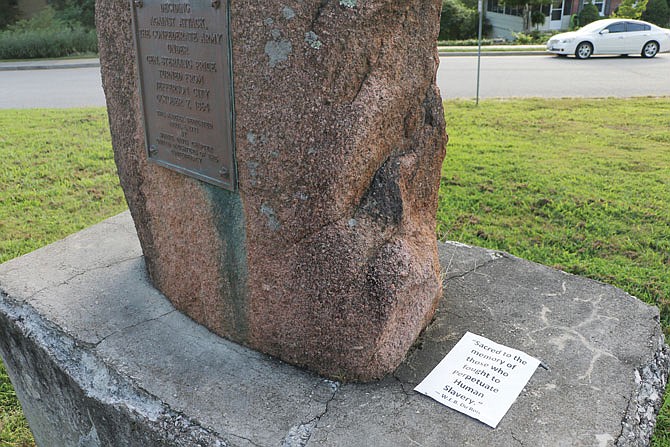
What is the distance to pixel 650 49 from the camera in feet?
46.3

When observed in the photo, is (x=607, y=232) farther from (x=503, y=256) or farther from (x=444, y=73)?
(x=444, y=73)

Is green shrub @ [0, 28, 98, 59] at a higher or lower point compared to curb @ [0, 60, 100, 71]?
higher

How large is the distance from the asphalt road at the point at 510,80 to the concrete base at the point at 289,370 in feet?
22.7

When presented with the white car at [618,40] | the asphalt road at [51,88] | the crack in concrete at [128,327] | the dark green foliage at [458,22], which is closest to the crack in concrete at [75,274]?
the crack in concrete at [128,327]

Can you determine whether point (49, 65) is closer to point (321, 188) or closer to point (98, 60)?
point (98, 60)

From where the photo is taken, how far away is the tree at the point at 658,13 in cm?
2269

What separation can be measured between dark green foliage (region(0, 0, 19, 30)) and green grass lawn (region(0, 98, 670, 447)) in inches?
725

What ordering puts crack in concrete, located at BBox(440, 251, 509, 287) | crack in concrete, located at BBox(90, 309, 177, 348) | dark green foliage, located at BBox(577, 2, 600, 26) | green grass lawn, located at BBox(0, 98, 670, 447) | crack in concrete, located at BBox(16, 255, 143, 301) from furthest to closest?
dark green foliage, located at BBox(577, 2, 600, 26) → green grass lawn, located at BBox(0, 98, 670, 447) → crack in concrete, located at BBox(440, 251, 509, 287) → crack in concrete, located at BBox(16, 255, 143, 301) → crack in concrete, located at BBox(90, 309, 177, 348)

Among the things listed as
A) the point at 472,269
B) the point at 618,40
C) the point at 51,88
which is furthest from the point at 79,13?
the point at 472,269

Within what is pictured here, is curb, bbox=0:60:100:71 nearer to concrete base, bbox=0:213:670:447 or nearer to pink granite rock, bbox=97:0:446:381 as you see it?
concrete base, bbox=0:213:670:447

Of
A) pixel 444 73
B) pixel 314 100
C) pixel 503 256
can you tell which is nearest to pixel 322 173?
pixel 314 100

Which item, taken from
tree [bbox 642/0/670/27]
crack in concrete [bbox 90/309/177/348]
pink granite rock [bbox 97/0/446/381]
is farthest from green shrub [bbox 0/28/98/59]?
tree [bbox 642/0/670/27]

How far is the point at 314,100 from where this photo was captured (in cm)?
181

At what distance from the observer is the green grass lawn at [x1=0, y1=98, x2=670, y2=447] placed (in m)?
3.80
